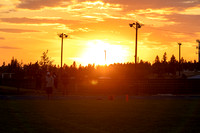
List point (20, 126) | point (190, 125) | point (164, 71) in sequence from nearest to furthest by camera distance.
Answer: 1. point (20, 126)
2. point (190, 125)
3. point (164, 71)

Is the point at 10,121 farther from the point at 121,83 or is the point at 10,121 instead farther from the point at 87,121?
the point at 121,83

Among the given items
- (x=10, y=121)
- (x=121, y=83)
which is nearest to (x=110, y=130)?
(x=10, y=121)

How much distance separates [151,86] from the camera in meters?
51.9

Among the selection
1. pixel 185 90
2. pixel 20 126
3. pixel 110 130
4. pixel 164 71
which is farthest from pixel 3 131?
pixel 164 71

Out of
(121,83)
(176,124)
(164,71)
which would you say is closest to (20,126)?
(176,124)

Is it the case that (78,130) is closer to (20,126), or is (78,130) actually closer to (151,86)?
(20,126)

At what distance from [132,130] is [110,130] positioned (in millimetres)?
715

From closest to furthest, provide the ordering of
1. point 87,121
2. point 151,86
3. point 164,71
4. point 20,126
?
point 20,126, point 87,121, point 151,86, point 164,71

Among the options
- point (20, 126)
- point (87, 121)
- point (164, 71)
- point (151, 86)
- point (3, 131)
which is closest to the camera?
point (3, 131)

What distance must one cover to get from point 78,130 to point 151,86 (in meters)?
39.5

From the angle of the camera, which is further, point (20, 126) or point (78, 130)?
point (20, 126)

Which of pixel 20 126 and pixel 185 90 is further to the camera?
pixel 185 90

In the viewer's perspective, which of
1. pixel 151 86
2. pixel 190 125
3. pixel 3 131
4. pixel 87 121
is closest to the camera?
pixel 3 131

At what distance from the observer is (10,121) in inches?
610
